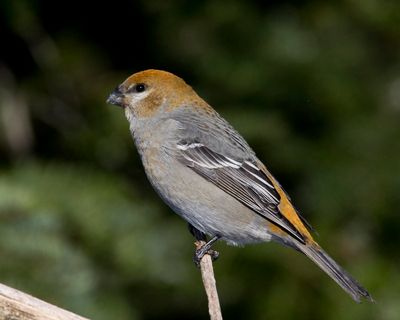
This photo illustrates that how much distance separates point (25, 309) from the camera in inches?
174

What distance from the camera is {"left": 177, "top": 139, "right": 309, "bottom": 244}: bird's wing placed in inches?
245

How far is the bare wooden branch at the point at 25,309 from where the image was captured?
172 inches

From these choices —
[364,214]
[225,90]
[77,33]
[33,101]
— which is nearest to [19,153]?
[33,101]

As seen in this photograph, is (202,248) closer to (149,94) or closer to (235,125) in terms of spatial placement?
(149,94)

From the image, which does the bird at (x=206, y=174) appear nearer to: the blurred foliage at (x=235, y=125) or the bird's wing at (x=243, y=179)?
the bird's wing at (x=243, y=179)

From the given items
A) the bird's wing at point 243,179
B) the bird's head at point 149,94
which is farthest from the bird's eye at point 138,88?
the bird's wing at point 243,179

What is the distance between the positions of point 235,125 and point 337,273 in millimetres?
1641

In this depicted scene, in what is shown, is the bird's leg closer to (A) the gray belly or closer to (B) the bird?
(B) the bird

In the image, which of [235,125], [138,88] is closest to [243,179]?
[235,125]

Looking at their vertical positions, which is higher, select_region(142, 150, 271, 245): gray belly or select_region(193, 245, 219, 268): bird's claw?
select_region(142, 150, 271, 245): gray belly

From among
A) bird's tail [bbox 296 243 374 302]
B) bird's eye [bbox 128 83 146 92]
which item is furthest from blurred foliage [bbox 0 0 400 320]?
bird's tail [bbox 296 243 374 302]

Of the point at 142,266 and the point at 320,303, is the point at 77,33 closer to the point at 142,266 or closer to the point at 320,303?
the point at 142,266

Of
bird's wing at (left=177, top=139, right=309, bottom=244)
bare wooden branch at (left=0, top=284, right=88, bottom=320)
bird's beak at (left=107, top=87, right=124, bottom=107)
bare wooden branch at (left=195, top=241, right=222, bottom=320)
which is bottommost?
bare wooden branch at (left=0, top=284, right=88, bottom=320)

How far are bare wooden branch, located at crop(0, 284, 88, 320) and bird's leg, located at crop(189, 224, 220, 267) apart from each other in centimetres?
168
